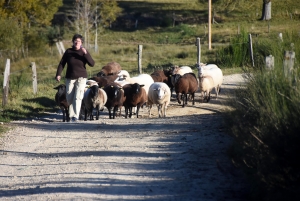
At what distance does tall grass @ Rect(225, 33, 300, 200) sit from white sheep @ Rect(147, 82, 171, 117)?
25.9 ft

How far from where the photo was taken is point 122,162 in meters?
10.8

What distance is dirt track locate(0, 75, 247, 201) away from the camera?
9.16m

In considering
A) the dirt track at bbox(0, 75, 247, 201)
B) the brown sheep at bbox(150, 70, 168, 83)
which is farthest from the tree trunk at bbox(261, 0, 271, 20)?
the dirt track at bbox(0, 75, 247, 201)

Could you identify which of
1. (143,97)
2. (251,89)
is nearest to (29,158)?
(251,89)

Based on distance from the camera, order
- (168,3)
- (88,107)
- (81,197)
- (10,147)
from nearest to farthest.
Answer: (81,197) < (10,147) < (88,107) < (168,3)

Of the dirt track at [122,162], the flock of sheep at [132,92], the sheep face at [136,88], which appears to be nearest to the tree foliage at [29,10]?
the flock of sheep at [132,92]

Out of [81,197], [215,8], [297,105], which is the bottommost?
[81,197]

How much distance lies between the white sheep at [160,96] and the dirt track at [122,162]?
118 inches

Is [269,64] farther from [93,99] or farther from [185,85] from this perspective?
[185,85]

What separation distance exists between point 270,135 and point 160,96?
10.1 meters

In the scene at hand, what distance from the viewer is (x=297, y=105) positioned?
8.44m

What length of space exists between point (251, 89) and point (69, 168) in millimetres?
3434

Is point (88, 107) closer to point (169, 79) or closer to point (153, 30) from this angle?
point (169, 79)

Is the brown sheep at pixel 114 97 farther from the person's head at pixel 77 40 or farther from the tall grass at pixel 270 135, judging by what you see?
the tall grass at pixel 270 135
